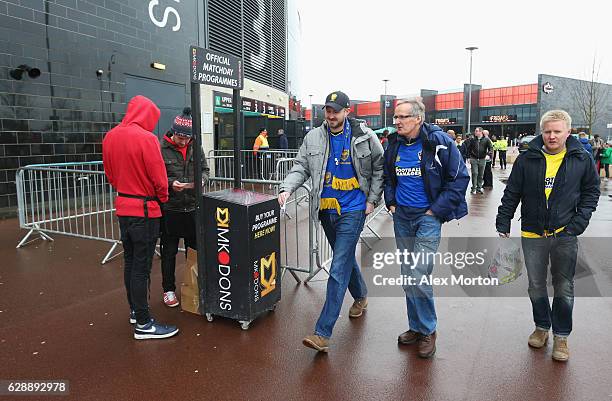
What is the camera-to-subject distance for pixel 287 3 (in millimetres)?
28172

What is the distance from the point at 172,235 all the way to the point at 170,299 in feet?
2.17

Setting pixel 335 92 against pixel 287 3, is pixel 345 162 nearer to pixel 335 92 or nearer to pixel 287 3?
pixel 335 92

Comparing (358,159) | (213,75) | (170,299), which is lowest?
(170,299)

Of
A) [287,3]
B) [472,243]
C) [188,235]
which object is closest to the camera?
[188,235]

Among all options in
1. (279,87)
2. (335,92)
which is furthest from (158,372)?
(279,87)

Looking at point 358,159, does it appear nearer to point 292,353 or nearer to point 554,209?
point 554,209

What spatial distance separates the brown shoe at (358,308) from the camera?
448 cm

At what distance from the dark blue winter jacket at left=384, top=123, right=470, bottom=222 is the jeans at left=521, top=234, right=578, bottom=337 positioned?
70cm

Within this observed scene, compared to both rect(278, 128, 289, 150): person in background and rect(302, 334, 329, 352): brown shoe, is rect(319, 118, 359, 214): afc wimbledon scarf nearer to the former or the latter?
rect(302, 334, 329, 352): brown shoe

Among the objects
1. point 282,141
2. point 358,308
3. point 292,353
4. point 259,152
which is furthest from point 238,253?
point 282,141

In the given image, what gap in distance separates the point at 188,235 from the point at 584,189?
11.6 ft

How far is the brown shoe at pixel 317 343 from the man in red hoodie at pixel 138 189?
4.10ft

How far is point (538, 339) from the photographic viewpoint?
3793mm

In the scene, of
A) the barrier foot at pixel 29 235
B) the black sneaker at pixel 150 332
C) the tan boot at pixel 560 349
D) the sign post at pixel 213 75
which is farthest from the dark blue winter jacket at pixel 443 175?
the barrier foot at pixel 29 235
